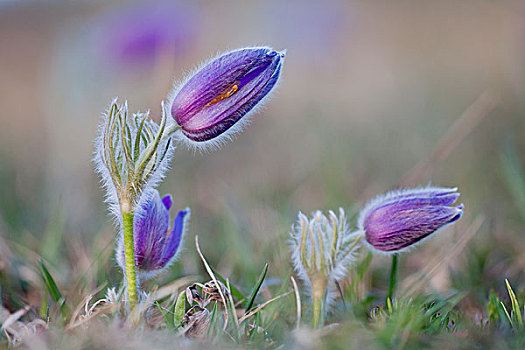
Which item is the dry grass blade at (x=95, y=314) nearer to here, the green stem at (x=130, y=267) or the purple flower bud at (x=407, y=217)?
the green stem at (x=130, y=267)

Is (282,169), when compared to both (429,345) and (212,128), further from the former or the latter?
(429,345)

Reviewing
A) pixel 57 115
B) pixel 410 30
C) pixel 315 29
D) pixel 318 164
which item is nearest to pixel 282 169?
pixel 318 164

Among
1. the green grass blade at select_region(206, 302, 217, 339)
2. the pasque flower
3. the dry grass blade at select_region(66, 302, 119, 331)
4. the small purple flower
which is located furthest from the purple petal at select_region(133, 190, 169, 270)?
the pasque flower

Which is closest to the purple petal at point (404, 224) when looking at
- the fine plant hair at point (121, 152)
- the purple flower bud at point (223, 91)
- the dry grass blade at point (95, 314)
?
the purple flower bud at point (223, 91)

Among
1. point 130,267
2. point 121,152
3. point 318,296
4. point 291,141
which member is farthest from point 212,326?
point 291,141

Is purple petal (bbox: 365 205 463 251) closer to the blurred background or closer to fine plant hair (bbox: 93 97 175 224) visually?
the blurred background

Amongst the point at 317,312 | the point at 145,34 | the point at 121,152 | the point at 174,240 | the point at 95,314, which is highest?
the point at 145,34

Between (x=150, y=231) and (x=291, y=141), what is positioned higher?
(x=150, y=231)

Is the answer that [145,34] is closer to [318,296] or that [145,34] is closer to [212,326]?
[318,296]
